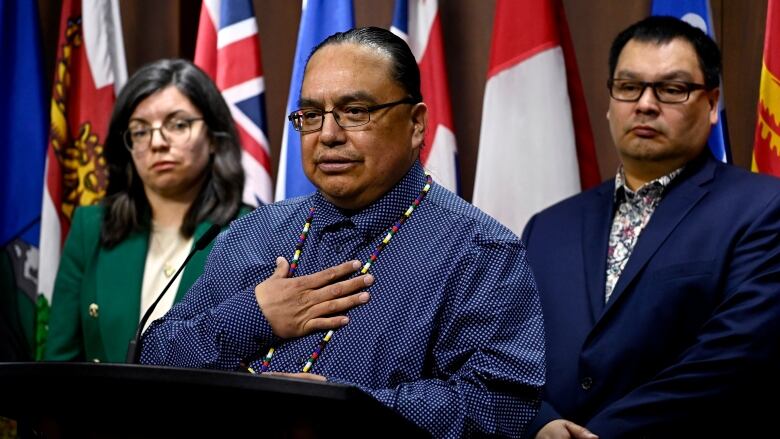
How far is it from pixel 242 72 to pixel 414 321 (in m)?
2.07

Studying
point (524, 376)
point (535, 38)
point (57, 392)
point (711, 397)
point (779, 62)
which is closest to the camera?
point (57, 392)

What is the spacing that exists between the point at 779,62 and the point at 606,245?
813mm

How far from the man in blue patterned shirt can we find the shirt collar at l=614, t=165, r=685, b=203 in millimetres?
957

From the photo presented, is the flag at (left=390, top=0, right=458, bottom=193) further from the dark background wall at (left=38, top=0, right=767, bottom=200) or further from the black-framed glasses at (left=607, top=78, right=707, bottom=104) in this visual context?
the black-framed glasses at (left=607, top=78, right=707, bottom=104)

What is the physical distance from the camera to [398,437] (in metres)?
1.55

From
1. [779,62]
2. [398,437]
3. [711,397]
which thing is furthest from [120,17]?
[398,437]

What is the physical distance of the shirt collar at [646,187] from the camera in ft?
9.39

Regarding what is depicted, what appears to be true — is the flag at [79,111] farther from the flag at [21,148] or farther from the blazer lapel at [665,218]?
the blazer lapel at [665,218]

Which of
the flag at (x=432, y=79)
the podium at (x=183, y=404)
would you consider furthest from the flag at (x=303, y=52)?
the podium at (x=183, y=404)

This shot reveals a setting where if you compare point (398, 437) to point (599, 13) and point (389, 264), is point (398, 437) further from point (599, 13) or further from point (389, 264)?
point (599, 13)

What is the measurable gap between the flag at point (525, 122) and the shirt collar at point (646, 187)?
462 mm

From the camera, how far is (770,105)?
311cm

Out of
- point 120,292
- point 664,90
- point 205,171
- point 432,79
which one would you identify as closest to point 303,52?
point 432,79

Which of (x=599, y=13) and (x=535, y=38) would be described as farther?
(x=599, y=13)
